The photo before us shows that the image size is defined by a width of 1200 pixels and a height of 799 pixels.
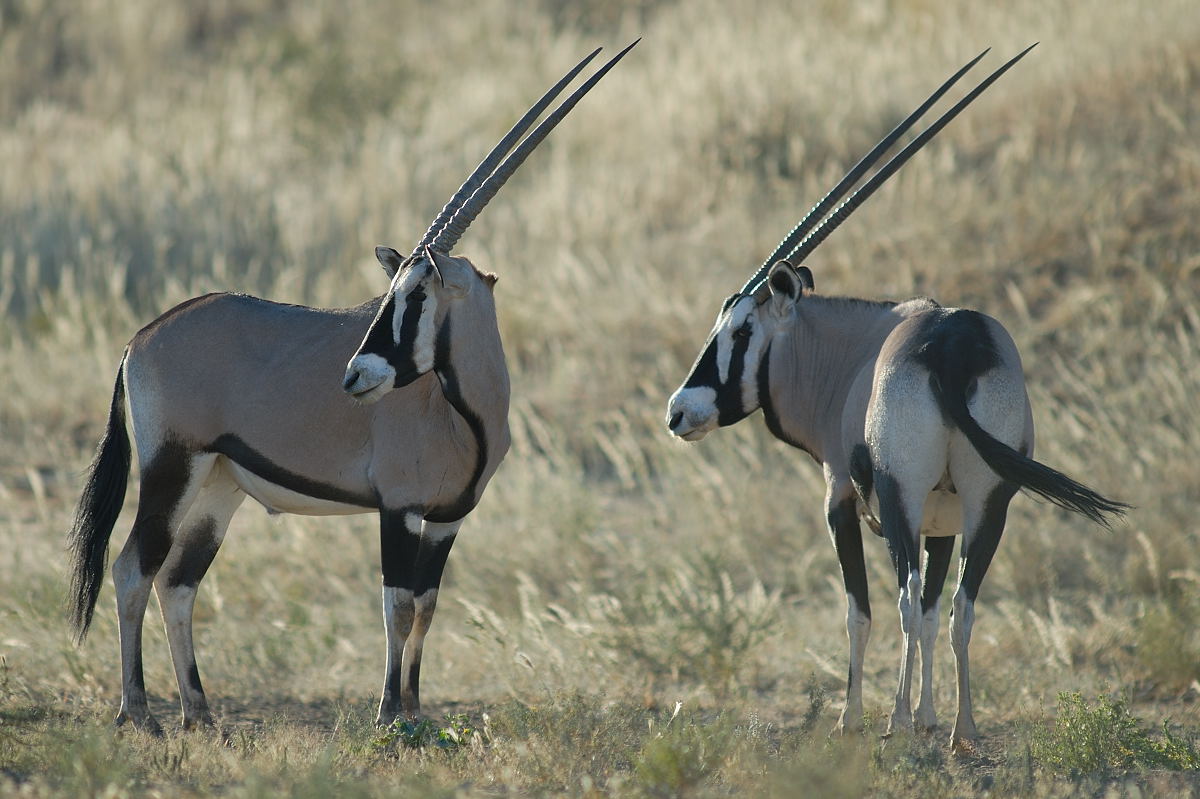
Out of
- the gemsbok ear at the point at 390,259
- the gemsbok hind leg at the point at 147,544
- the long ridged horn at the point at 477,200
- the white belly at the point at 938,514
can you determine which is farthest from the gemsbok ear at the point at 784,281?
the gemsbok hind leg at the point at 147,544

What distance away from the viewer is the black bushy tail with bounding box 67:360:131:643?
6590 mm

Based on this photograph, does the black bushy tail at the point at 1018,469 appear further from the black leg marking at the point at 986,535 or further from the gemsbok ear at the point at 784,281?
the gemsbok ear at the point at 784,281

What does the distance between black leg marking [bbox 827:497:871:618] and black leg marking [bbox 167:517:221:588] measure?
2905 mm

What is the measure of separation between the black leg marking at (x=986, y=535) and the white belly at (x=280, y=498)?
259cm

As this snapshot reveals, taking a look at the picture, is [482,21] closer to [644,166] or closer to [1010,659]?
[644,166]

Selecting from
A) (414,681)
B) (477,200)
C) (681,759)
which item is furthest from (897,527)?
(414,681)

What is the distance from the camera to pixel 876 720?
6.43m

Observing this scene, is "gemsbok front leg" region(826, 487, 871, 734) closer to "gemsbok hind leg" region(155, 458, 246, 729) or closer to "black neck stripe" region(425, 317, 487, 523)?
"black neck stripe" region(425, 317, 487, 523)

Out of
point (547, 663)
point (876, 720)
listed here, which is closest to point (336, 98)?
point (547, 663)

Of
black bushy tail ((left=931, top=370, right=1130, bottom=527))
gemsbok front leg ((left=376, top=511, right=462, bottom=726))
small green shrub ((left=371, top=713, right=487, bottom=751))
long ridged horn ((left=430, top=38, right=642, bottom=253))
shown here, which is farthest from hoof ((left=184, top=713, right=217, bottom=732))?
black bushy tail ((left=931, top=370, right=1130, bottom=527))

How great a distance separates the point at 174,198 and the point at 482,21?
27.4 ft

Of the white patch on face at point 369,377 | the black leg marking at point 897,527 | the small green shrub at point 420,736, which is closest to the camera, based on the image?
the black leg marking at point 897,527

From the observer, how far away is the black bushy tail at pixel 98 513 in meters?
6.59

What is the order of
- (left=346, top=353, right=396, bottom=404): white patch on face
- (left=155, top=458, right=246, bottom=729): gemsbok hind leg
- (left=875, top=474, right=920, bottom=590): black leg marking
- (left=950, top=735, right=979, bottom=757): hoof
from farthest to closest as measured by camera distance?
(left=155, top=458, right=246, bottom=729): gemsbok hind leg < (left=950, top=735, right=979, bottom=757): hoof < (left=346, top=353, right=396, bottom=404): white patch on face < (left=875, top=474, right=920, bottom=590): black leg marking
